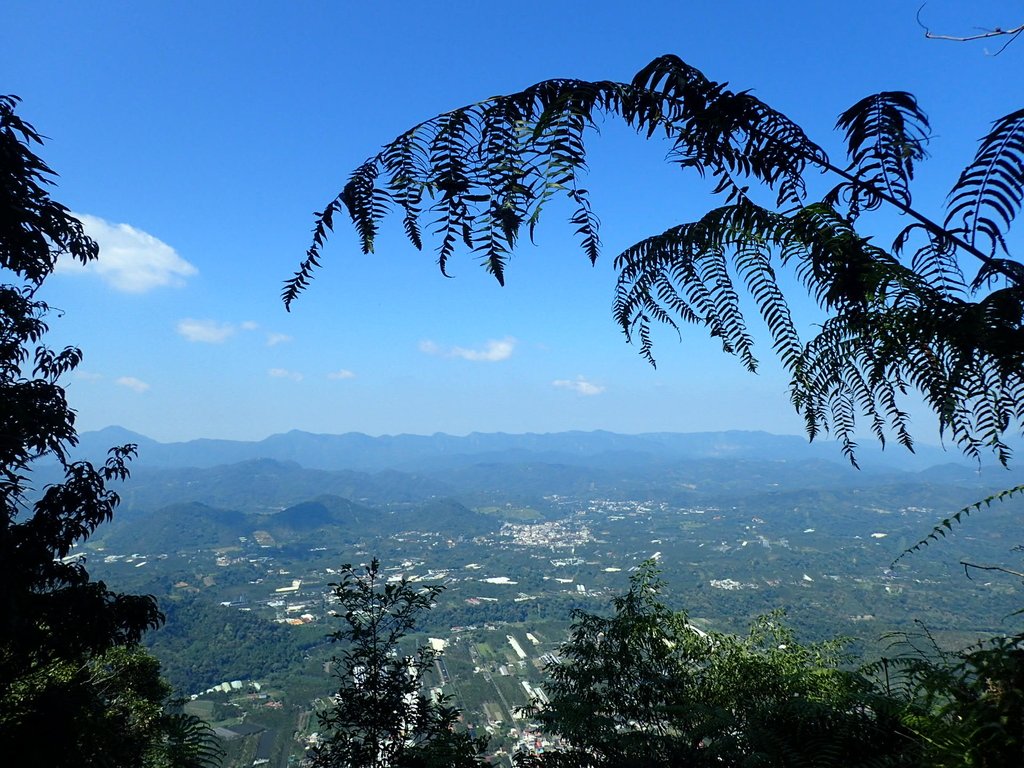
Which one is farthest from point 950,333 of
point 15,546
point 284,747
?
point 284,747

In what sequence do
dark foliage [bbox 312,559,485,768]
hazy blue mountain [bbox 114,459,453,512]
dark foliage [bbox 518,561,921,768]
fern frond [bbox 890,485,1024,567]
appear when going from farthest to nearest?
hazy blue mountain [bbox 114,459,453,512] < dark foliage [bbox 312,559,485,768] < dark foliage [bbox 518,561,921,768] < fern frond [bbox 890,485,1024,567]

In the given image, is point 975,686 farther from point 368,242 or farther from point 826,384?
point 368,242

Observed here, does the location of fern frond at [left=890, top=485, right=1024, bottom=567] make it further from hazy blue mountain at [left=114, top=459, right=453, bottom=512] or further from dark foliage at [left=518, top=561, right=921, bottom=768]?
hazy blue mountain at [left=114, top=459, right=453, bottom=512]

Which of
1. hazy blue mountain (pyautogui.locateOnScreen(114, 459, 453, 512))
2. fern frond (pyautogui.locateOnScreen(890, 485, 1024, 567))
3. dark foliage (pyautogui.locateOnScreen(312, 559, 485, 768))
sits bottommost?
hazy blue mountain (pyautogui.locateOnScreen(114, 459, 453, 512))

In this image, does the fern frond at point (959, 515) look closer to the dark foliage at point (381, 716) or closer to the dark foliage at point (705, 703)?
the dark foliage at point (705, 703)

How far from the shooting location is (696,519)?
113750mm

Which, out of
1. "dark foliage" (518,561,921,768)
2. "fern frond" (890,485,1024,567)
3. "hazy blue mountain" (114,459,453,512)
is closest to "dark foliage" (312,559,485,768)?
"dark foliage" (518,561,921,768)

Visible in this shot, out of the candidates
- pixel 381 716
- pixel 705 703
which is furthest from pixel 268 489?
pixel 705 703

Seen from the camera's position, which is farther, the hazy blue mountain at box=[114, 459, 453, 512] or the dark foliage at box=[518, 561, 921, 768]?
the hazy blue mountain at box=[114, 459, 453, 512]

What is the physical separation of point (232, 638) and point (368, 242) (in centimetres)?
6265

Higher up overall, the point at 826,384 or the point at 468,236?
the point at 468,236

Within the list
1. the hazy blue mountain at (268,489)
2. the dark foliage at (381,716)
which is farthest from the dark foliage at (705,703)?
the hazy blue mountain at (268,489)

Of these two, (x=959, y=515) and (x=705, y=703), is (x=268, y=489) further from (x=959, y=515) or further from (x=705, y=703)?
(x=959, y=515)

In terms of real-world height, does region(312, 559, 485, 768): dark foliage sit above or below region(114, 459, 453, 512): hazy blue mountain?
above
